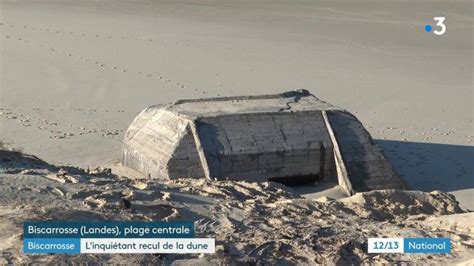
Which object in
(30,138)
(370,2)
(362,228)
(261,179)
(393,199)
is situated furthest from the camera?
(370,2)

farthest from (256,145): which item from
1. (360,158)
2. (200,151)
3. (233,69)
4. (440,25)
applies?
(440,25)

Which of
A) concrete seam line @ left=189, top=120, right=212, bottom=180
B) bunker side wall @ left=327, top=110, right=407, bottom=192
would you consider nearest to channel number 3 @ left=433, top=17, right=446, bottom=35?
bunker side wall @ left=327, top=110, right=407, bottom=192

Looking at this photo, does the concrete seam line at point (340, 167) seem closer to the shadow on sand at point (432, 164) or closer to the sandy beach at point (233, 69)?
the sandy beach at point (233, 69)

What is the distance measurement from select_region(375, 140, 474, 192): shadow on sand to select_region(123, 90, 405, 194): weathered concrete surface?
2.32 ft

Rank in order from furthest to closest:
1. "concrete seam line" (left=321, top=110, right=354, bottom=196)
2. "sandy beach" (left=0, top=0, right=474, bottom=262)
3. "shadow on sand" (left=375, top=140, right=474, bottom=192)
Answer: "sandy beach" (left=0, top=0, right=474, bottom=262), "shadow on sand" (left=375, top=140, right=474, bottom=192), "concrete seam line" (left=321, top=110, right=354, bottom=196)

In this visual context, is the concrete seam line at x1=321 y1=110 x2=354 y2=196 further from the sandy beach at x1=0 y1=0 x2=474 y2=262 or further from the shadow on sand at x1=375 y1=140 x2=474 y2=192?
the shadow on sand at x1=375 y1=140 x2=474 y2=192

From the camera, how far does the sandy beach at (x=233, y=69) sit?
9.46 metres

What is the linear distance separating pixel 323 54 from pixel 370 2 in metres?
7.39

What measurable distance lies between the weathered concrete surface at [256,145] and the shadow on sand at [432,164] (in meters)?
0.71

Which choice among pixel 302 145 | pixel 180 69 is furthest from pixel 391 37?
pixel 302 145

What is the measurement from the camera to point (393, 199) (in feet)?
21.9

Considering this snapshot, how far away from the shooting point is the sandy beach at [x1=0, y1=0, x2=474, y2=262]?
9461 mm

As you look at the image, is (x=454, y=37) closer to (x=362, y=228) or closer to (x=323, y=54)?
(x=323, y=54)

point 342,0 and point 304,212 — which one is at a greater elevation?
point 342,0
